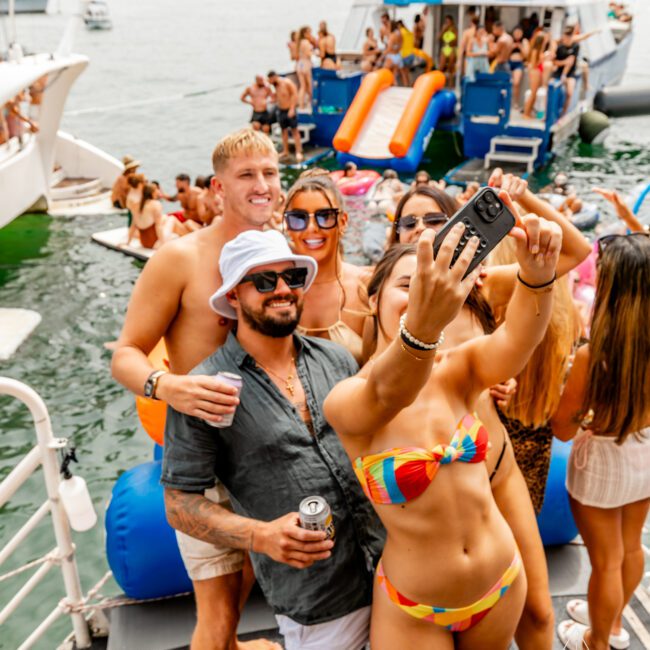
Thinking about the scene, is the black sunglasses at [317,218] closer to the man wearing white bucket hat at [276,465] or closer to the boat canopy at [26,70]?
the man wearing white bucket hat at [276,465]

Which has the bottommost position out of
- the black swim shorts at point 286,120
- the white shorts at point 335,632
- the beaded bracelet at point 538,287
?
the black swim shorts at point 286,120

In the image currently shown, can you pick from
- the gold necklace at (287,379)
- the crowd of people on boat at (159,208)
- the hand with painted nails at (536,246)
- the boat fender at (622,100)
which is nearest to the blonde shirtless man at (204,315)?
the gold necklace at (287,379)

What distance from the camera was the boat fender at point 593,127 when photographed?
1689 cm

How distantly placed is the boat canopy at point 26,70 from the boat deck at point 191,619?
8886 mm

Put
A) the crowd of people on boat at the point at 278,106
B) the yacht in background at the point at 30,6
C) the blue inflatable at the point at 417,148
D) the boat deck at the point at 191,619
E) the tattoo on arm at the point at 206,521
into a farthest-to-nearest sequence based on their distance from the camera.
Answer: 1. the yacht in background at the point at 30,6
2. the crowd of people on boat at the point at 278,106
3. the blue inflatable at the point at 417,148
4. the boat deck at the point at 191,619
5. the tattoo on arm at the point at 206,521

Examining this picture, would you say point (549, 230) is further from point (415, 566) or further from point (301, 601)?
point (301, 601)

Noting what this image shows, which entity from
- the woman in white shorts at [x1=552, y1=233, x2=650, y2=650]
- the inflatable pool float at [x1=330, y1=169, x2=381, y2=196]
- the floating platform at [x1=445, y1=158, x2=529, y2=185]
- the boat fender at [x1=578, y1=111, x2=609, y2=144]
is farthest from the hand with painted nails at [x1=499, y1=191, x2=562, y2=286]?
the boat fender at [x1=578, y1=111, x2=609, y2=144]

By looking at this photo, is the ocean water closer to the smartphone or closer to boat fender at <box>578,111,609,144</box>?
boat fender at <box>578,111,609,144</box>

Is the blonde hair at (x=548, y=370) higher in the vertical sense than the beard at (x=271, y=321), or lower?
lower

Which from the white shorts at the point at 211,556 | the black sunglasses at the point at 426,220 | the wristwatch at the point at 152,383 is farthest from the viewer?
the black sunglasses at the point at 426,220

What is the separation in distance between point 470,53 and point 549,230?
15.1 meters

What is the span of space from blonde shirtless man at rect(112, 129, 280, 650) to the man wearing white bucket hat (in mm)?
337

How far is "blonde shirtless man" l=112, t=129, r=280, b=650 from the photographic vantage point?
2586 millimetres

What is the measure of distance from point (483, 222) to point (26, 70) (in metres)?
11.3
